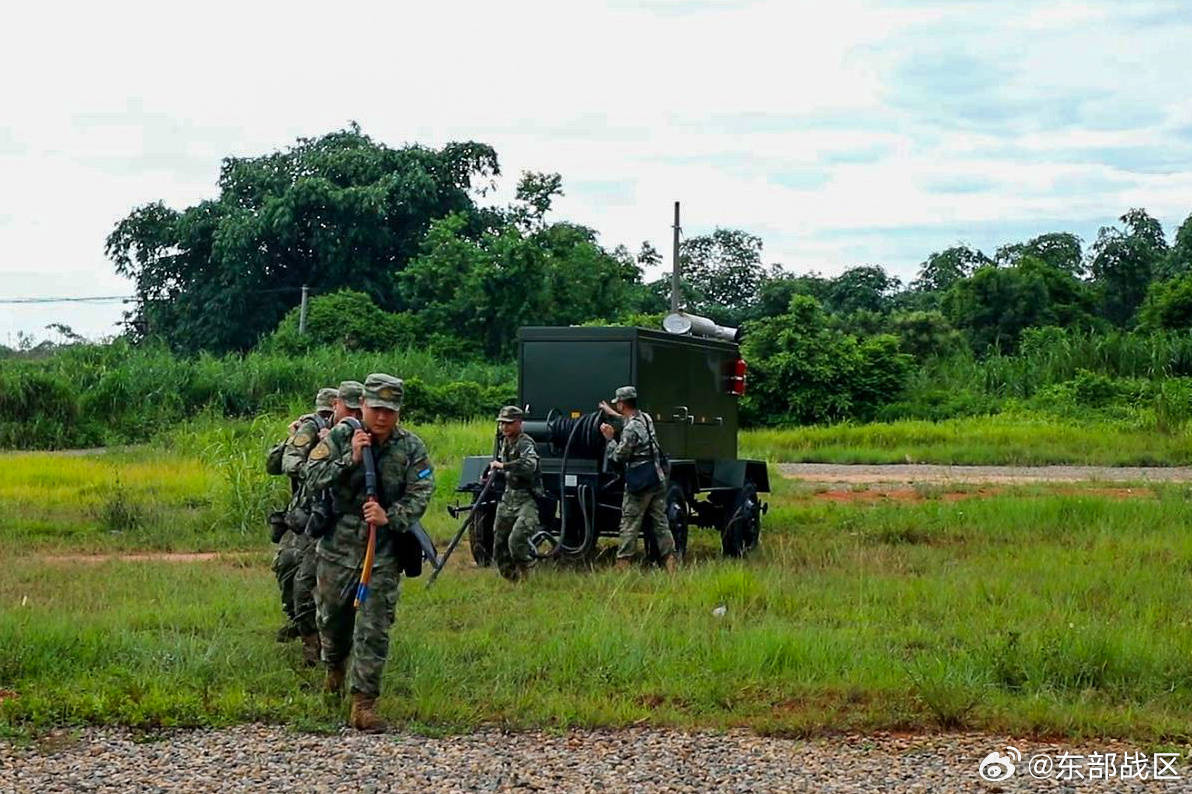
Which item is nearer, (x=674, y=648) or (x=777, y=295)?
(x=674, y=648)

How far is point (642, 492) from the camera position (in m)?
13.8

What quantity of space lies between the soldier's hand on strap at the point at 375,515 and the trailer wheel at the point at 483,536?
Answer: 245 inches

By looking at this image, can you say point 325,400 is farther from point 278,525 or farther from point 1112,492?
point 1112,492

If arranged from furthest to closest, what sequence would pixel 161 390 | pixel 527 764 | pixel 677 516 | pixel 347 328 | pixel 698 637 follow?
1. pixel 347 328
2. pixel 161 390
3. pixel 677 516
4. pixel 698 637
5. pixel 527 764

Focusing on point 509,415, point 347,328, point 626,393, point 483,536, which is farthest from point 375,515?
point 347,328

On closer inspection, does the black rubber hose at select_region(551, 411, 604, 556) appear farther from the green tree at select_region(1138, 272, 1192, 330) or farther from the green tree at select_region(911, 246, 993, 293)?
the green tree at select_region(911, 246, 993, 293)

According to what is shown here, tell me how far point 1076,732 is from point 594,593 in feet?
16.8

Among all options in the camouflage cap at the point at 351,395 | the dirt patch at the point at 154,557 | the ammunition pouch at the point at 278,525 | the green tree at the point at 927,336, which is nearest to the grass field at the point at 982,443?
the green tree at the point at 927,336

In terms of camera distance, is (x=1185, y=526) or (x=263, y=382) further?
(x=263, y=382)

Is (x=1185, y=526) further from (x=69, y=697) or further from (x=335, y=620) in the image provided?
(x=69, y=697)

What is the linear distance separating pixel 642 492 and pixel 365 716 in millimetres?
6059

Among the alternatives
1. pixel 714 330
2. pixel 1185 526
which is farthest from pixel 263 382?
pixel 1185 526

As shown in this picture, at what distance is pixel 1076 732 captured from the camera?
25.9ft

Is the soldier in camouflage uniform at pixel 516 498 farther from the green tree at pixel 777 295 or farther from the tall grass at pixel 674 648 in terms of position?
the green tree at pixel 777 295
